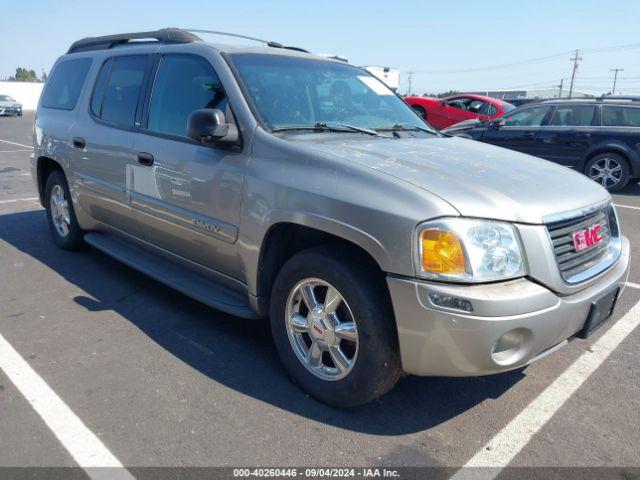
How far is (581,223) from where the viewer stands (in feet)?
9.08

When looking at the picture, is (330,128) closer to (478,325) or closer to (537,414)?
(478,325)

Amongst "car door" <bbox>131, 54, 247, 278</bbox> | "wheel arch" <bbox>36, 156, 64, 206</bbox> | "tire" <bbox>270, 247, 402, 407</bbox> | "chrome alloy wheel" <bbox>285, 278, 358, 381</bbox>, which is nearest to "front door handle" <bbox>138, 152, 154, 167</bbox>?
"car door" <bbox>131, 54, 247, 278</bbox>

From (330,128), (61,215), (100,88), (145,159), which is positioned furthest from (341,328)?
(61,215)

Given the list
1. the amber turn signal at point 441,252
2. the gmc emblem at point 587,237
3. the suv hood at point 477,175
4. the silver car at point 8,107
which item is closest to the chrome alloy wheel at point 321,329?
the amber turn signal at point 441,252

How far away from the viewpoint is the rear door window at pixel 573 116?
9.65 m

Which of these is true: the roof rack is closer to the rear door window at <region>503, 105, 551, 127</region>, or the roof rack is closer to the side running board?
the side running board

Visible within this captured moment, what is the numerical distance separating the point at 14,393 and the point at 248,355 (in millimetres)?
1303

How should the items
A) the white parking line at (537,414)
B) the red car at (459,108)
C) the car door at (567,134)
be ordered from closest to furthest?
1. the white parking line at (537,414)
2. the car door at (567,134)
3. the red car at (459,108)

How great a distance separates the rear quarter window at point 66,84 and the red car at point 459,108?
1060 cm

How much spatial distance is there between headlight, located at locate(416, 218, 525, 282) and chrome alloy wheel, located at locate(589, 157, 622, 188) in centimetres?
809

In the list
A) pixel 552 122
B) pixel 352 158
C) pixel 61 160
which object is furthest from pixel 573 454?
pixel 552 122

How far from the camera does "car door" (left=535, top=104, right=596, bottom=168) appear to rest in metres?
9.55

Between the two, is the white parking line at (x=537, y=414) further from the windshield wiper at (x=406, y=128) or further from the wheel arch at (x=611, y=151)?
the wheel arch at (x=611, y=151)

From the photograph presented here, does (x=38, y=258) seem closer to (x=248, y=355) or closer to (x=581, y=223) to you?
(x=248, y=355)
